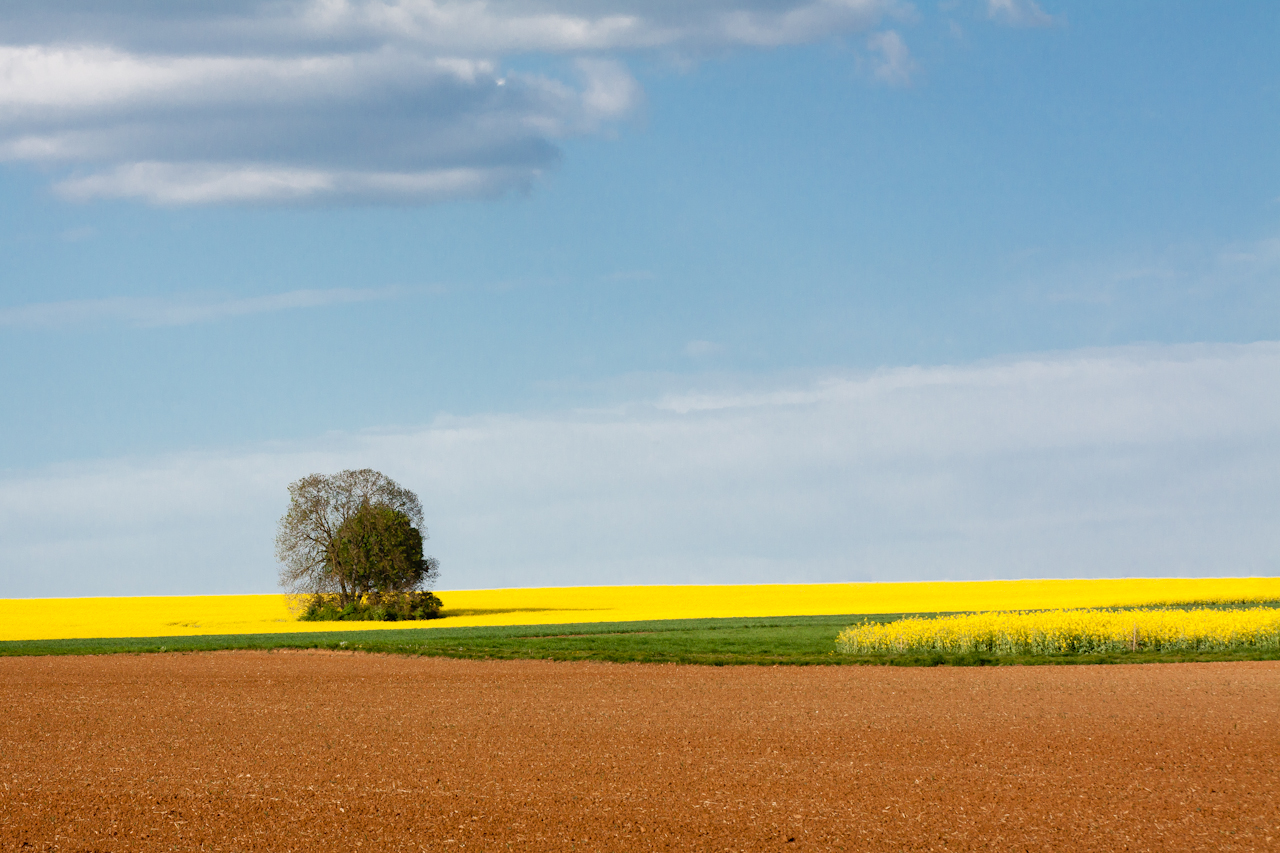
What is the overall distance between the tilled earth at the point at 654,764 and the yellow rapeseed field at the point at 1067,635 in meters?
6.41

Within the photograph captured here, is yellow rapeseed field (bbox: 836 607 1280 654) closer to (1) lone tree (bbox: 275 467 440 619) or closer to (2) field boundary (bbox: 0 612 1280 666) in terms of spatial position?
(2) field boundary (bbox: 0 612 1280 666)

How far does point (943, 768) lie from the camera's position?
16.8 m

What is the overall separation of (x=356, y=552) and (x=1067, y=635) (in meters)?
39.9

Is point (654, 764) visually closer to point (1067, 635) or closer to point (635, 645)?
point (1067, 635)

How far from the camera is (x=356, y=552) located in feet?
209

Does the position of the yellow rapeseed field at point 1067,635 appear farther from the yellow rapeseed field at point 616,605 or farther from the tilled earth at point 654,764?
the yellow rapeseed field at point 616,605

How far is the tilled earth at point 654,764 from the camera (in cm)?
1340

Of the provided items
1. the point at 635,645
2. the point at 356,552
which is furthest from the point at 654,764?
the point at 356,552

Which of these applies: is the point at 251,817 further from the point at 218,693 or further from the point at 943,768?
the point at 218,693

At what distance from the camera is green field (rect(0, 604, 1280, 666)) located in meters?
33.7

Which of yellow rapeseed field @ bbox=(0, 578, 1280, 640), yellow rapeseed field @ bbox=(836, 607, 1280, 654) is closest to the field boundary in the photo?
yellow rapeseed field @ bbox=(836, 607, 1280, 654)

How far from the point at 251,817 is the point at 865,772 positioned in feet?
26.9

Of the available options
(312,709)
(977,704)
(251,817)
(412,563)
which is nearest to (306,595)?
(412,563)

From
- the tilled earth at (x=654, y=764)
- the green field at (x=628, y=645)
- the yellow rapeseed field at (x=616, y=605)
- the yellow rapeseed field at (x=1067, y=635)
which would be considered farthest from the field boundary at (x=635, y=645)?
the yellow rapeseed field at (x=616, y=605)
